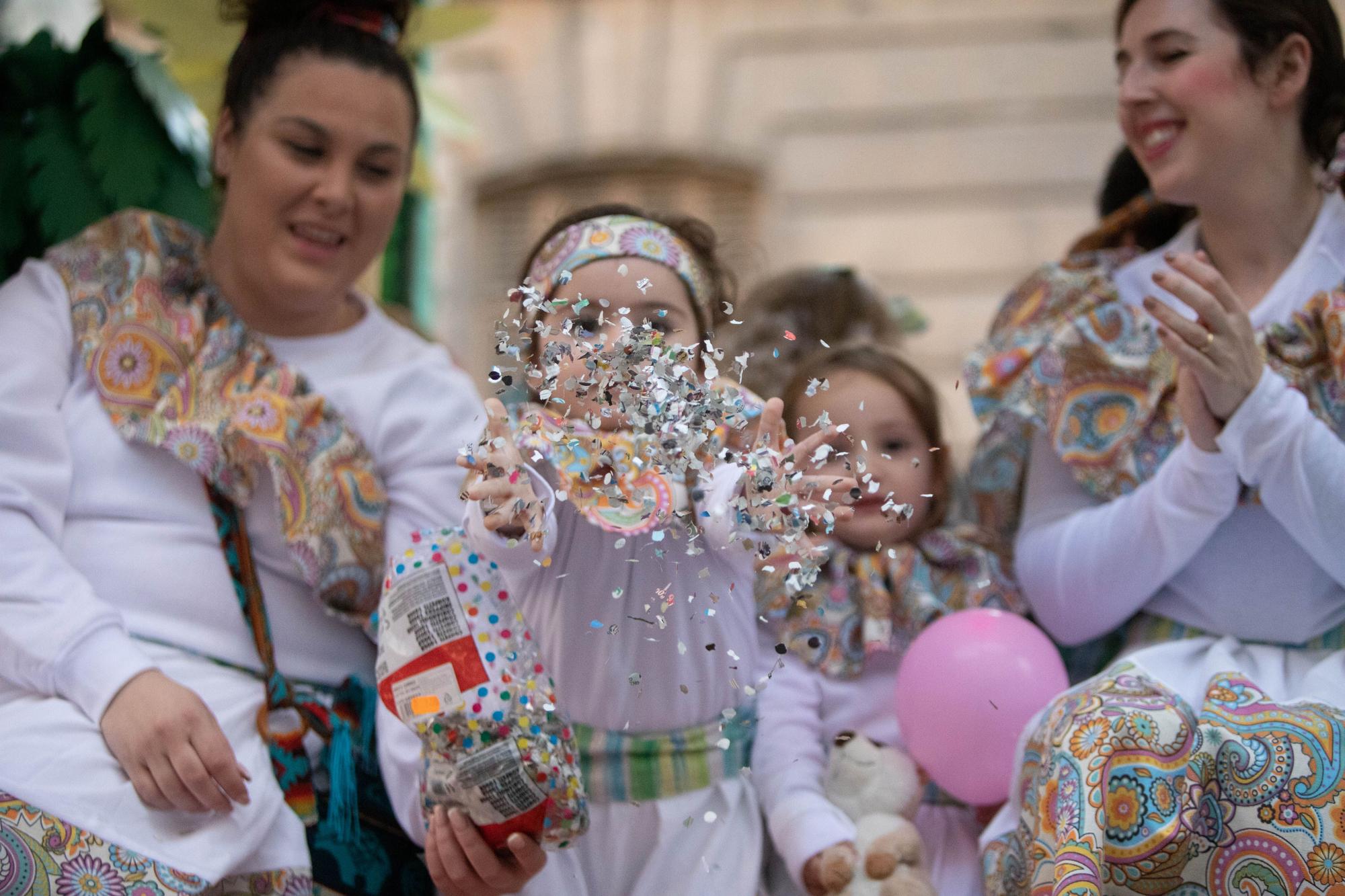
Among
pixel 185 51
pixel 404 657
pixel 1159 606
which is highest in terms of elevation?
pixel 185 51

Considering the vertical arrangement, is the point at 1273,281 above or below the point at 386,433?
above

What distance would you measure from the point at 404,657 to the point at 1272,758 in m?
0.91

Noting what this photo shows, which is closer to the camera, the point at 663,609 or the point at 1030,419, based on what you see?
the point at 663,609

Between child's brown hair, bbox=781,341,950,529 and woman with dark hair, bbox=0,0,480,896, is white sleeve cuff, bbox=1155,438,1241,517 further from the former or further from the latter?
woman with dark hair, bbox=0,0,480,896

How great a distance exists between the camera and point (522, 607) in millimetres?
1575

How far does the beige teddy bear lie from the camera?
62.2 inches

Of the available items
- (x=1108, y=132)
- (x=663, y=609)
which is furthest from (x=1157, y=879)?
(x=1108, y=132)

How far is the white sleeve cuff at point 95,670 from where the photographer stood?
156 centimetres

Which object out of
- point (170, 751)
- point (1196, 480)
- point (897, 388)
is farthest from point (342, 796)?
point (1196, 480)

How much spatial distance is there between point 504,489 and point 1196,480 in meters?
0.86

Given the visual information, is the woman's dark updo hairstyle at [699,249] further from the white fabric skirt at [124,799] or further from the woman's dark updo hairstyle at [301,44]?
the white fabric skirt at [124,799]

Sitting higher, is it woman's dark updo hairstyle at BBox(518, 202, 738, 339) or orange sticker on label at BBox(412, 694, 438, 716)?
woman's dark updo hairstyle at BBox(518, 202, 738, 339)

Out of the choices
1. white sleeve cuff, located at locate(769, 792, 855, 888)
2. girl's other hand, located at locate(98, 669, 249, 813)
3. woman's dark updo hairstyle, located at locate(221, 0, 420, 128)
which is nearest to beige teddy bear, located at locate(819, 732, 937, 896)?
white sleeve cuff, located at locate(769, 792, 855, 888)

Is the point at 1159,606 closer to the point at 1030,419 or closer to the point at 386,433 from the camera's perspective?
the point at 1030,419
